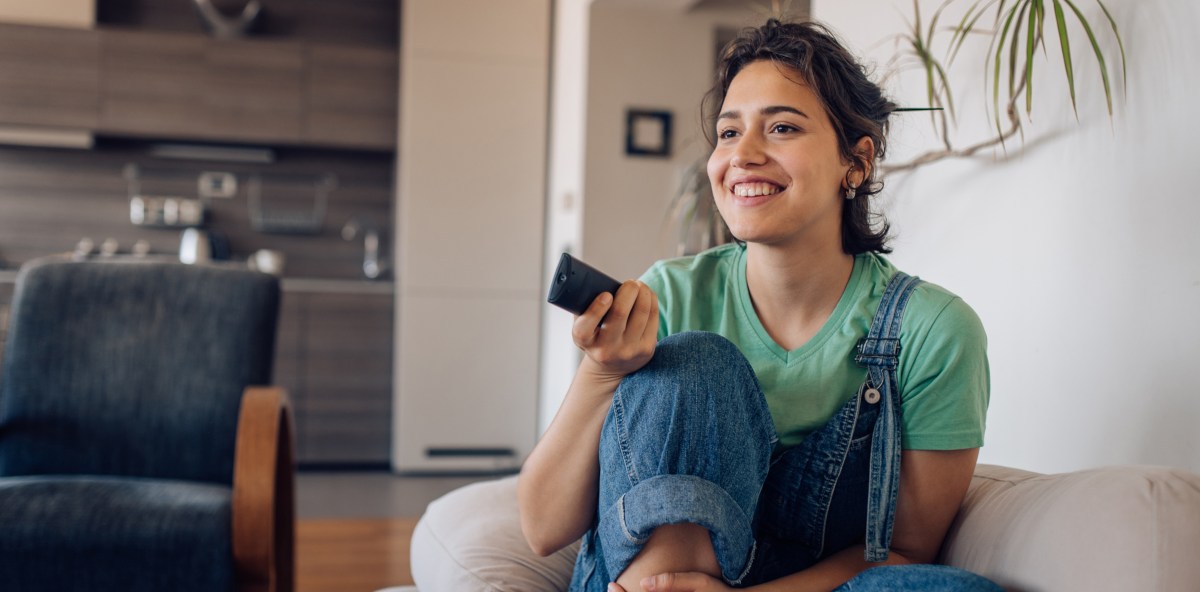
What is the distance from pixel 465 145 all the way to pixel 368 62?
2.05ft

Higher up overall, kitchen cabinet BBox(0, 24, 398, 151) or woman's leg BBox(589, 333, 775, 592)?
kitchen cabinet BBox(0, 24, 398, 151)

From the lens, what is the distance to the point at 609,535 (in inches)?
47.3

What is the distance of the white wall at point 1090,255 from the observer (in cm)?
140

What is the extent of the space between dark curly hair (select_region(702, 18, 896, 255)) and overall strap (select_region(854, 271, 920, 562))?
0.15 m

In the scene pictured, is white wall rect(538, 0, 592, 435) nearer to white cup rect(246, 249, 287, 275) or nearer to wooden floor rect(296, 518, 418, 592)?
wooden floor rect(296, 518, 418, 592)

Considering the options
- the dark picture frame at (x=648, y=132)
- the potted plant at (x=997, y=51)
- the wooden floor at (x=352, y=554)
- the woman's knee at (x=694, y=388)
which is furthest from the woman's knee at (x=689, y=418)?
the dark picture frame at (x=648, y=132)

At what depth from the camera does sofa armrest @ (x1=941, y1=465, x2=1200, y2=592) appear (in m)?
1.00

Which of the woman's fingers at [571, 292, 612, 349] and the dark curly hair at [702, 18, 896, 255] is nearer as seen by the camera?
the woman's fingers at [571, 292, 612, 349]

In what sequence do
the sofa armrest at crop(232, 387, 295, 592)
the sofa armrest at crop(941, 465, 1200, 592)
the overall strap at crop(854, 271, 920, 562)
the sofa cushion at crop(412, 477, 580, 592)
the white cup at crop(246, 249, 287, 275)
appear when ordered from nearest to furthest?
the sofa armrest at crop(941, 465, 1200, 592) < the overall strap at crop(854, 271, 920, 562) < the sofa cushion at crop(412, 477, 580, 592) < the sofa armrest at crop(232, 387, 295, 592) < the white cup at crop(246, 249, 287, 275)

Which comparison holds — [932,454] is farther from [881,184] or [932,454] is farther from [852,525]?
[881,184]

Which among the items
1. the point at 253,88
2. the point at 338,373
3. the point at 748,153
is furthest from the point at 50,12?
the point at 748,153

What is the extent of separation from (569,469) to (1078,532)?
606mm

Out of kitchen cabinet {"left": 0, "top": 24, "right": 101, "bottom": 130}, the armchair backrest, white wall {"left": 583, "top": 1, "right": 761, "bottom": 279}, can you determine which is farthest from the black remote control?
kitchen cabinet {"left": 0, "top": 24, "right": 101, "bottom": 130}

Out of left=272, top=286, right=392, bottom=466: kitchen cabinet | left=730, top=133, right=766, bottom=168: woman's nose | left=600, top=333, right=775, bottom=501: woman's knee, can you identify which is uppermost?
left=730, top=133, right=766, bottom=168: woman's nose
